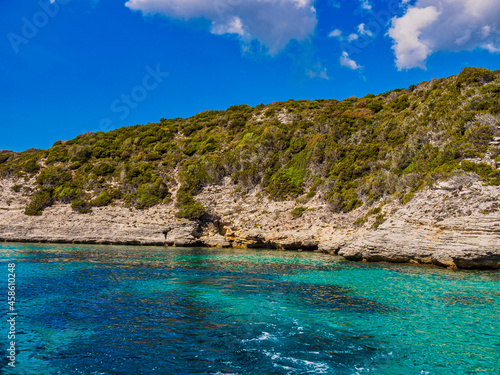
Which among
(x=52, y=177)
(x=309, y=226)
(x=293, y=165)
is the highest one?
(x=293, y=165)

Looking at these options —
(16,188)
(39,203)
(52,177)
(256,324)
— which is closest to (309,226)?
(256,324)

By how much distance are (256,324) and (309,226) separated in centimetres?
2683

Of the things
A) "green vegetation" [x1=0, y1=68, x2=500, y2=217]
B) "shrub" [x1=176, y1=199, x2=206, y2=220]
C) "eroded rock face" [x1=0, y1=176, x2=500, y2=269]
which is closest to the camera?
"eroded rock face" [x1=0, y1=176, x2=500, y2=269]

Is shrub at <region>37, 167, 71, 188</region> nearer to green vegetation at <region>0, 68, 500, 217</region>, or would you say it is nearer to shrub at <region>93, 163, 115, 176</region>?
green vegetation at <region>0, 68, 500, 217</region>

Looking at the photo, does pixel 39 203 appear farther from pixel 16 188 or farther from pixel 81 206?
pixel 16 188

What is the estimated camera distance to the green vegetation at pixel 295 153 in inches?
1148

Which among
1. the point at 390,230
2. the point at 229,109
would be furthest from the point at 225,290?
the point at 229,109

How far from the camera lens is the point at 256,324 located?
995 centimetres

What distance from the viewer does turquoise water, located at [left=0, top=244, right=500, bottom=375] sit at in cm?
715

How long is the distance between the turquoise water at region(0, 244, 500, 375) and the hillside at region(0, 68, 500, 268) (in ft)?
29.7

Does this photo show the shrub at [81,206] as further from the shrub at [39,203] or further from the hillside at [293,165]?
the shrub at [39,203]

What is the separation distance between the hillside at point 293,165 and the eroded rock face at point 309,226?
22 cm

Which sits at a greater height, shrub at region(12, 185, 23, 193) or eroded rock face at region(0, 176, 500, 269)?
shrub at region(12, 185, 23, 193)

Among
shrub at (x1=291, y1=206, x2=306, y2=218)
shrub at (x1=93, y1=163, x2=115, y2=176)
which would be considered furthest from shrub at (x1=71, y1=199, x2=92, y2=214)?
shrub at (x1=291, y1=206, x2=306, y2=218)
